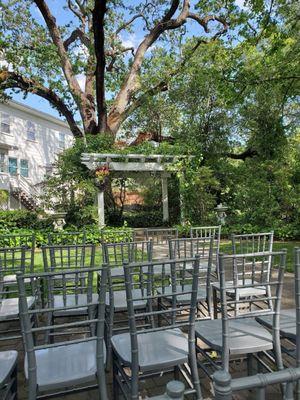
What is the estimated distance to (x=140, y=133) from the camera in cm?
1490

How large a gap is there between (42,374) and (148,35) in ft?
42.7

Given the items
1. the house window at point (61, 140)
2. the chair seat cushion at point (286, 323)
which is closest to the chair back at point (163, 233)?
the chair seat cushion at point (286, 323)

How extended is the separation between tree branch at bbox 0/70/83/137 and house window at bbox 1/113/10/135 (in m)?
4.77

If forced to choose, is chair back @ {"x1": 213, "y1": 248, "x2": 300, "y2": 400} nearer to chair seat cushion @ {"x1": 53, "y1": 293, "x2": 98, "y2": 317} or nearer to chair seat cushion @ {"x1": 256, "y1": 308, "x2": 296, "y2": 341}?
chair seat cushion @ {"x1": 256, "y1": 308, "x2": 296, "y2": 341}

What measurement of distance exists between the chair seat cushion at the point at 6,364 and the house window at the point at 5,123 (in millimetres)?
16809

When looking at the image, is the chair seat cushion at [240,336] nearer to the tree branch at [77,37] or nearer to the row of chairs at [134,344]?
the row of chairs at [134,344]

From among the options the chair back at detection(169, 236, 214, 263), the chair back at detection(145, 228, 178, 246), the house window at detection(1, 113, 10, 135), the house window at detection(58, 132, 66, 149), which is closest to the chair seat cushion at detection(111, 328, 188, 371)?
the chair back at detection(169, 236, 214, 263)

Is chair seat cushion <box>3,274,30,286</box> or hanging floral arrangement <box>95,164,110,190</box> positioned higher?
hanging floral arrangement <box>95,164,110,190</box>

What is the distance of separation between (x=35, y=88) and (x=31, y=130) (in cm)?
694

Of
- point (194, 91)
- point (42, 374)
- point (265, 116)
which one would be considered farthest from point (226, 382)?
point (194, 91)

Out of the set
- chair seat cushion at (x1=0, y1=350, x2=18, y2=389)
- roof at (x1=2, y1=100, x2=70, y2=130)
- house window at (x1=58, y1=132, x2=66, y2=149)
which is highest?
roof at (x1=2, y1=100, x2=70, y2=130)

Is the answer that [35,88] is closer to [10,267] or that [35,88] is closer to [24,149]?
[24,149]

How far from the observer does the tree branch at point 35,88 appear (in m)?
11.8

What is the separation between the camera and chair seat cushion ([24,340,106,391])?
163cm
